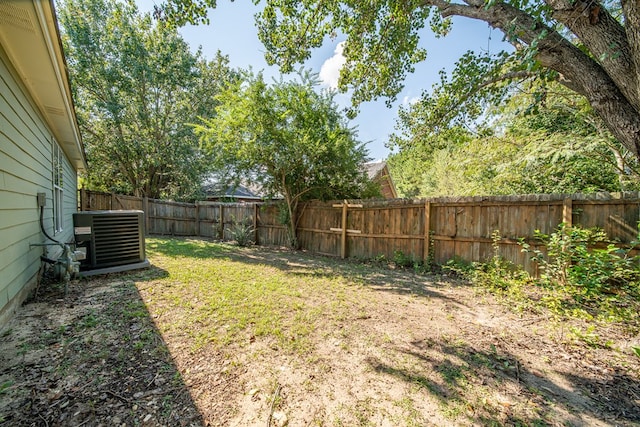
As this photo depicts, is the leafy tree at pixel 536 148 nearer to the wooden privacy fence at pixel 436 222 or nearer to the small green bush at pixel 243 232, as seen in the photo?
the wooden privacy fence at pixel 436 222

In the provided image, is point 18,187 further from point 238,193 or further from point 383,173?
point 383,173

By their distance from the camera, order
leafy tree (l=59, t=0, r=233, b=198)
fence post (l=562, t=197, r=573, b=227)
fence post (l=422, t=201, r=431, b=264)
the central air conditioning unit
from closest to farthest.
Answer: fence post (l=562, t=197, r=573, b=227) → the central air conditioning unit → fence post (l=422, t=201, r=431, b=264) → leafy tree (l=59, t=0, r=233, b=198)


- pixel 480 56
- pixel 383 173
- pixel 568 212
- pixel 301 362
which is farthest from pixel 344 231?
pixel 383 173

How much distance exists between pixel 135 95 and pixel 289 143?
10082 mm

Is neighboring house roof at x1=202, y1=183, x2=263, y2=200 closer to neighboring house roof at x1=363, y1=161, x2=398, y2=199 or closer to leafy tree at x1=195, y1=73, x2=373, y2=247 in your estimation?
leafy tree at x1=195, y1=73, x2=373, y2=247

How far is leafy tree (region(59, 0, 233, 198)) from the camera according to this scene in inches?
436

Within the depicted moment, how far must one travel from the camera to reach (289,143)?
23.8ft

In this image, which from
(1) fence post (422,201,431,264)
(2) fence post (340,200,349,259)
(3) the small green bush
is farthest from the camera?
(3) the small green bush

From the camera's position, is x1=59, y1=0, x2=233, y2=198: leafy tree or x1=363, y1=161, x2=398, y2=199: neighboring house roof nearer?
x1=59, y1=0, x2=233, y2=198: leafy tree

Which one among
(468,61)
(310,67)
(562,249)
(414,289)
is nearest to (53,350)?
(414,289)

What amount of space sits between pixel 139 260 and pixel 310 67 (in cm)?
687

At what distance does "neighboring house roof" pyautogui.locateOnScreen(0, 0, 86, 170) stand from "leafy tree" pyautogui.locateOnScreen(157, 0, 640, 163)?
6.89ft

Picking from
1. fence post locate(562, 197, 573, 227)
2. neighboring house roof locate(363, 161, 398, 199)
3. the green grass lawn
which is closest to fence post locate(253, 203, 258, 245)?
the green grass lawn

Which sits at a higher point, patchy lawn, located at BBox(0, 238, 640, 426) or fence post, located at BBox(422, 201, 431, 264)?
fence post, located at BBox(422, 201, 431, 264)
